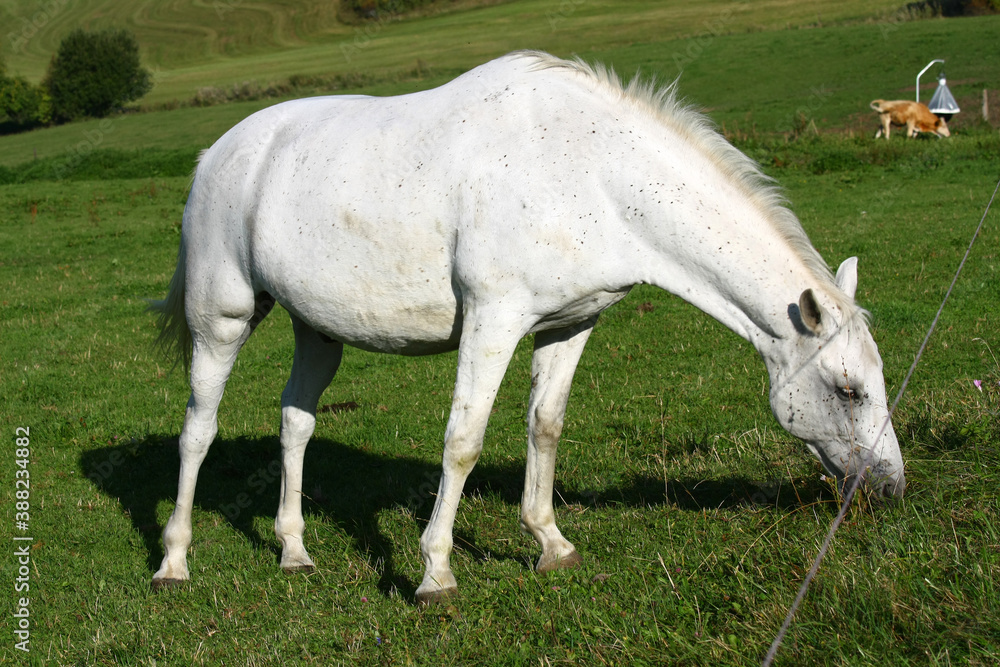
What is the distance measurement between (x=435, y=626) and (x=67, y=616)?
2076mm

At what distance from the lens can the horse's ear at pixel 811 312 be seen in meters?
3.42

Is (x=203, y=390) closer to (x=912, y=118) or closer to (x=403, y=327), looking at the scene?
(x=403, y=327)

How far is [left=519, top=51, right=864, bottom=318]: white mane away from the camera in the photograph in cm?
371

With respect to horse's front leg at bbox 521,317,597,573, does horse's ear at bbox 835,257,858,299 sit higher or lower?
higher

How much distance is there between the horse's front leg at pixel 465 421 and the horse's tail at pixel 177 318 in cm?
226

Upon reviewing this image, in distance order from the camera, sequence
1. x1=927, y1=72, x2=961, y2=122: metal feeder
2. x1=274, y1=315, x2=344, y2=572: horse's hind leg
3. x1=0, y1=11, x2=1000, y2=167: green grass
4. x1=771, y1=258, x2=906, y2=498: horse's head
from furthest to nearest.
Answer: x1=0, y1=11, x2=1000, y2=167: green grass → x1=927, y1=72, x2=961, y2=122: metal feeder → x1=274, y1=315, x2=344, y2=572: horse's hind leg → x1=771, y1=258, x2=906, y2=498: horse's head

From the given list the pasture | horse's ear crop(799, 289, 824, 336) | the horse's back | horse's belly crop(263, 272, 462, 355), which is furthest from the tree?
horse's ear crop(799, 289, 824, 336)

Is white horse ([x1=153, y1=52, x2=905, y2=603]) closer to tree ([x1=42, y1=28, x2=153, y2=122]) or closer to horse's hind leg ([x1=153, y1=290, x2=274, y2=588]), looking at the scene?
horse's hind leg ([x1=153, y1=290, x2=274, y2=588])

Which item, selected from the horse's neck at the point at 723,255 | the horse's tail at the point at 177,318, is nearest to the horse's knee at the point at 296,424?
the horse's tail at the point at 177,318

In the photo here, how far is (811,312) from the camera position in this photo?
349cm

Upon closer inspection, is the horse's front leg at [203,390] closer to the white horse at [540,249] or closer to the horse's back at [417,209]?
the horse's back at [417,209]
